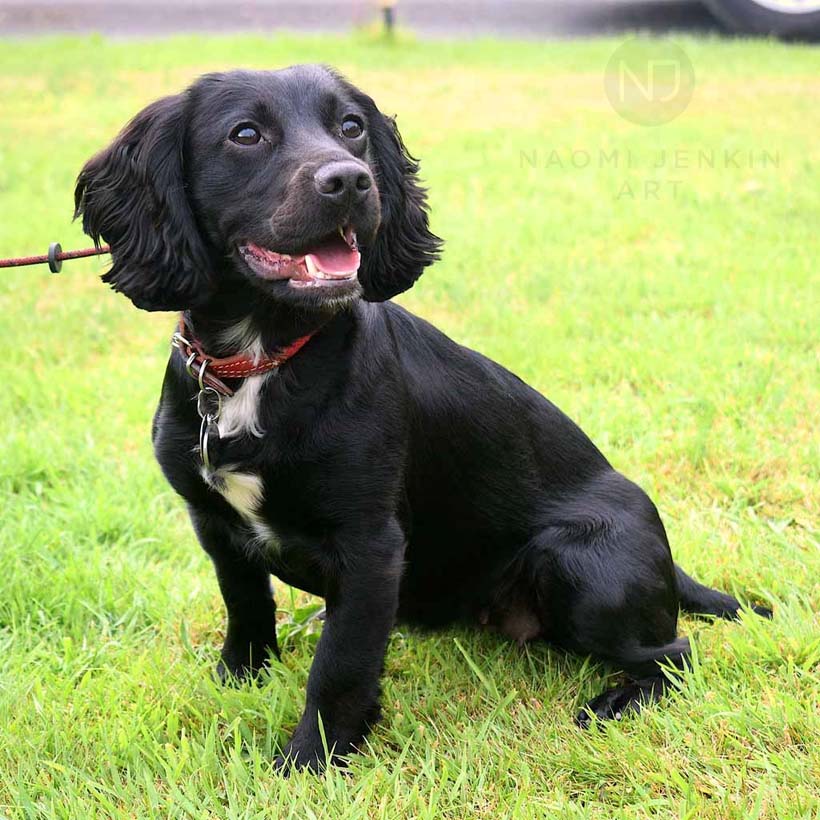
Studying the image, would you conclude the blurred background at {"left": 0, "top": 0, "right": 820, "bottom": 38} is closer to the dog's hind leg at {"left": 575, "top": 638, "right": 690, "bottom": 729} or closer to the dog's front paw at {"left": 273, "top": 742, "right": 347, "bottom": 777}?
the dog's hind leg at {"left": 575, "top": 638, "right": 690, "bottom": 729}

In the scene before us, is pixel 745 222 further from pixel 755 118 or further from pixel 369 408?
pixel 369 408

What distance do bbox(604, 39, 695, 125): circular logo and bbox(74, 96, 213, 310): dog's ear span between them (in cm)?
633

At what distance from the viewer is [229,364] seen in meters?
2.31

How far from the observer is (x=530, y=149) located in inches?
291

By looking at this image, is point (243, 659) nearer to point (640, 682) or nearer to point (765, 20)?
point (640, 682)

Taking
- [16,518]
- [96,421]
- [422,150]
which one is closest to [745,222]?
[422,150]

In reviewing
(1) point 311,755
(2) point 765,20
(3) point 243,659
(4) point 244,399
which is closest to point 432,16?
(2) point 765,20

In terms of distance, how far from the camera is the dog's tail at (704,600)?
108 inches

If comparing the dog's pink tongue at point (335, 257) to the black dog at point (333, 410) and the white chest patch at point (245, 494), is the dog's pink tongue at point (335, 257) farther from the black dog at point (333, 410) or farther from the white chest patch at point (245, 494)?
the white chest patch at point (245, 494)

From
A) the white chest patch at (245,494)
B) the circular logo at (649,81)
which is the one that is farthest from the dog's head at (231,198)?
the circular logo at (649,81)

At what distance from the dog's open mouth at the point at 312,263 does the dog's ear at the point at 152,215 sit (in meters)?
0.12

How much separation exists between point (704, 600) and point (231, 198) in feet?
5.07

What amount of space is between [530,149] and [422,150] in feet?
2.42

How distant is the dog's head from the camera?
7.04 ft
